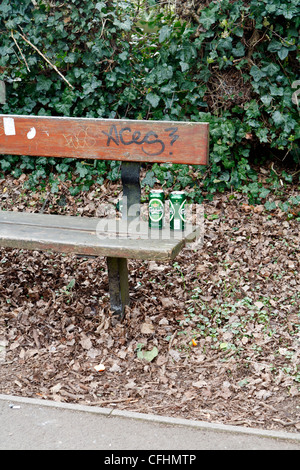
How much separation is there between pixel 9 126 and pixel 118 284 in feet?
4.53

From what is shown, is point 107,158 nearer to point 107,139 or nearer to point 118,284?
point 107,139

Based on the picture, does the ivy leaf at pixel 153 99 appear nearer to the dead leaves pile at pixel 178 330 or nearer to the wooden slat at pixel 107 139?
the dead leaves pile at pixel 178 330

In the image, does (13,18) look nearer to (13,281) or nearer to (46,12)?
(46,12)

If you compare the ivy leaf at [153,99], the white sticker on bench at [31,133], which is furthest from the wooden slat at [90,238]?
the ivy leaf at [153,99]

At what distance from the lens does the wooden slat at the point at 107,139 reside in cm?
348

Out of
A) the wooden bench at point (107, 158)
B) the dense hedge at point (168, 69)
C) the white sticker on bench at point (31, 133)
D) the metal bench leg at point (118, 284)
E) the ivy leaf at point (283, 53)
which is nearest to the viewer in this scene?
the wooden bench at point (107, 158)

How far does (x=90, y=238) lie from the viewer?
3293 millimetres

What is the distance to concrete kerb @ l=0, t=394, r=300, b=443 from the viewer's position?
2.67 m

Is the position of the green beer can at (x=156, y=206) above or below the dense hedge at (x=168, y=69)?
below

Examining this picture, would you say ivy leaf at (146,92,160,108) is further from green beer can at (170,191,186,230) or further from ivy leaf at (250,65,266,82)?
green beer can at (170,191,186,230)

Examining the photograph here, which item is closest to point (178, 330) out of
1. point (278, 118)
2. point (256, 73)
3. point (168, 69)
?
point (278, 118)

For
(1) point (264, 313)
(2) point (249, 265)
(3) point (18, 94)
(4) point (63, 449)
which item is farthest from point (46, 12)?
(4) point (63, 449)

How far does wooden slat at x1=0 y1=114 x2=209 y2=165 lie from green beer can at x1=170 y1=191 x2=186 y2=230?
23cm

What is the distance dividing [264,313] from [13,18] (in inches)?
147
